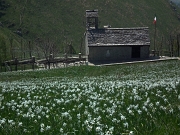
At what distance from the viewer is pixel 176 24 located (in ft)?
551

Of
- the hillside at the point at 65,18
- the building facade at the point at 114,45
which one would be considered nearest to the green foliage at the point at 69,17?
the hillside at the point at 65,18

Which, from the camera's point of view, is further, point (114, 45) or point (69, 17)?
point (69, 17)

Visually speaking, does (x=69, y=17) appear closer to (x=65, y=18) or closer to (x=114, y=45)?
(x=65, y=18)

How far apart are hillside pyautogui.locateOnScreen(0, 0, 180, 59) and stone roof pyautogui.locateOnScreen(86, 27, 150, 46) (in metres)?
33.6

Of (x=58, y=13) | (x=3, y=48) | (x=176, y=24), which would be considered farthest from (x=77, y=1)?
(x=3, y=48)

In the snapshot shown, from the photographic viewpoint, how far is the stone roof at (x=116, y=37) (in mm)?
61062

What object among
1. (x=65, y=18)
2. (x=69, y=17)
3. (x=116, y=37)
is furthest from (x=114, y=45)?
(x=69, y=17)

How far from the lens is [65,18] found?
129m

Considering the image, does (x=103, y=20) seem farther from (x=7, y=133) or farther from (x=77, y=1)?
(x=7, y=133)

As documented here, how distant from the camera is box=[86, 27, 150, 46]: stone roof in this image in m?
61.1

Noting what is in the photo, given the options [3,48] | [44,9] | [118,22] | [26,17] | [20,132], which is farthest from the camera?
[118,22]

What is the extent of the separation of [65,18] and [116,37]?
229 ft

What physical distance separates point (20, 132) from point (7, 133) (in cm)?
30

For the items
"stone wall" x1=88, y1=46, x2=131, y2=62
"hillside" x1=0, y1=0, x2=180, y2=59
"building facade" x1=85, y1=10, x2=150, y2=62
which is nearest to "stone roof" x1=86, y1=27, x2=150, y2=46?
"building facade" x1=85, y1=10, x2=150, y2=62
